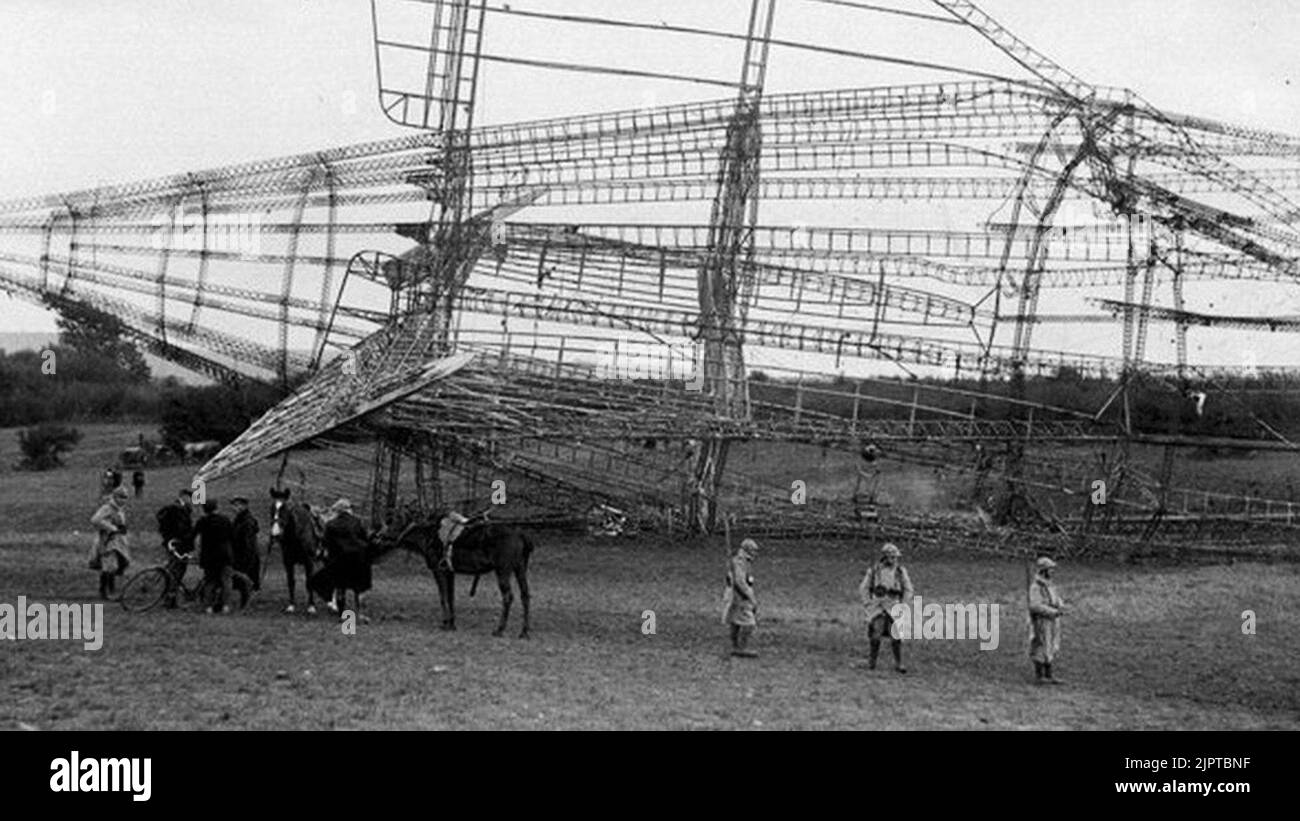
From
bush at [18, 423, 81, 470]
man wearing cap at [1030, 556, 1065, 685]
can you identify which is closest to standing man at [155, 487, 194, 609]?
man wearing cap at [1030, 556, 1065, 685]

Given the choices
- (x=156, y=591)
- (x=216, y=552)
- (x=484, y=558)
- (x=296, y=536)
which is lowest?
A: (x=156, y=591)

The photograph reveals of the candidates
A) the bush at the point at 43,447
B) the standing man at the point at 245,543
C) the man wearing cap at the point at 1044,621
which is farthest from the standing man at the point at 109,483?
the man wearing cap at the point at 1044,621

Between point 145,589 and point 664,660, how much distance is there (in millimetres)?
7967

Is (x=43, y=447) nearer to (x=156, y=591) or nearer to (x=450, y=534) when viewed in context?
(x=156, y=591)

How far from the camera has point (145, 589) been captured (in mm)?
18750

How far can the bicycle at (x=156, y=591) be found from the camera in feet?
58.0

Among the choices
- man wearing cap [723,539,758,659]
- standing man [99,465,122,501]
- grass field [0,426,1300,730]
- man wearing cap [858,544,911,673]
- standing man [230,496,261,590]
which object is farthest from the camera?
standing man [99,465,122,501]

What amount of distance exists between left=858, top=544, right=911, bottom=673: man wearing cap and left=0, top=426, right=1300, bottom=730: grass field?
37 centimetres

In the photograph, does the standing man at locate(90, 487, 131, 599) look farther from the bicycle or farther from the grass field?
the grass field

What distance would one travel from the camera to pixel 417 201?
2441 centimetres

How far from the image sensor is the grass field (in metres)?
12.1

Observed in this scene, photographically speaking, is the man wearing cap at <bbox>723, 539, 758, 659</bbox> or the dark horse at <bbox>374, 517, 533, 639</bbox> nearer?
the man wearing cap at <bbox>723, 539, 758, 659</bbox>

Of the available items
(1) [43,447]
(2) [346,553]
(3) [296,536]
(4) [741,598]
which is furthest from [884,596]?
(1) [43,447]

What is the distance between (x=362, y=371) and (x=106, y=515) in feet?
16.1
